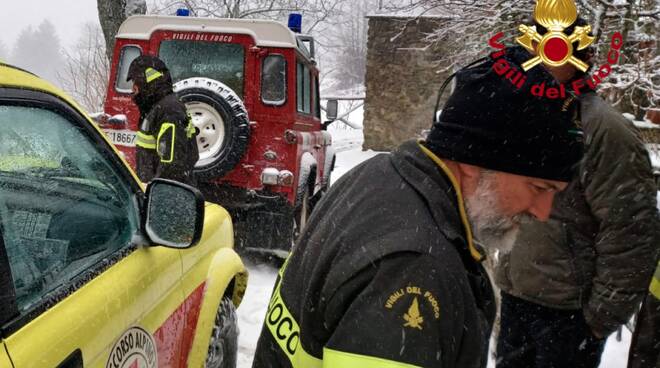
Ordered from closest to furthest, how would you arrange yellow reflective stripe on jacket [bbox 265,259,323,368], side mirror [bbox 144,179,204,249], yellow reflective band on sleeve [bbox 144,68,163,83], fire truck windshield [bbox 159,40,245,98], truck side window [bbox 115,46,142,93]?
1. yellow reflective stripe on jacket [bbox 265,259,323,368]
2. side mirror [bbox 144,179,204,249]
3. yellow reflective band on sleeve [bbox 144,68,163,83]
4. fire truck windshield [bbox 159,40,245,98]
5. truck side window [bbox 115,46,142,93]

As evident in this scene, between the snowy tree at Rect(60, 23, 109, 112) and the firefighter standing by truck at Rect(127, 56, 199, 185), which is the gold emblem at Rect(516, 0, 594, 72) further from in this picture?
the snowy tree at Rect(60, 23, 109, 112)

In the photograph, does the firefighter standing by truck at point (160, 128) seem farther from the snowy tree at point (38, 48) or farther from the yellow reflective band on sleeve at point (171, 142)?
the snowy tree at point (38, 48)

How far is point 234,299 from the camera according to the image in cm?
283

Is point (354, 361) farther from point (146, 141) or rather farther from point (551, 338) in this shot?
point (146, 141)

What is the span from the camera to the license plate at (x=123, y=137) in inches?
209

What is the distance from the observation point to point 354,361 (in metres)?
0.96

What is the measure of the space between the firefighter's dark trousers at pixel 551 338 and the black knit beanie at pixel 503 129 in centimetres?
141

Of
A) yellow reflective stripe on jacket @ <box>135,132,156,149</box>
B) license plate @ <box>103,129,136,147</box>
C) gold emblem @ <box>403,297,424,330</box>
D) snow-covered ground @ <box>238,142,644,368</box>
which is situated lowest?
snow-covered ground @ <box>238,142,644,368</box>

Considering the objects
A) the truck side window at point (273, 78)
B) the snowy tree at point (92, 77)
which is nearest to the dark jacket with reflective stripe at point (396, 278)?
the truck side window at point (273, 78)

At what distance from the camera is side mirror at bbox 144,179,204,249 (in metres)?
1.75

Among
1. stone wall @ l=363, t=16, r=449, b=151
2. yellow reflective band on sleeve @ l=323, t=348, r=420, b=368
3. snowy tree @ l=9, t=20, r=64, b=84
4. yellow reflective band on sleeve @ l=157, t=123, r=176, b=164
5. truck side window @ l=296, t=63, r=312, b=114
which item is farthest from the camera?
snowy tree @ l=9, t=20, r=64, b=84

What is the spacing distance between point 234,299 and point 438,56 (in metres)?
12.2

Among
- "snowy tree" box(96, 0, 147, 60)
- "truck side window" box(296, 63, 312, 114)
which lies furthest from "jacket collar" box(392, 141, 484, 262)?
"snowy tree" box(96, 0, 147, 60)

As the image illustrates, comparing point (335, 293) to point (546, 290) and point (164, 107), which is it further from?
point (164, 107)
